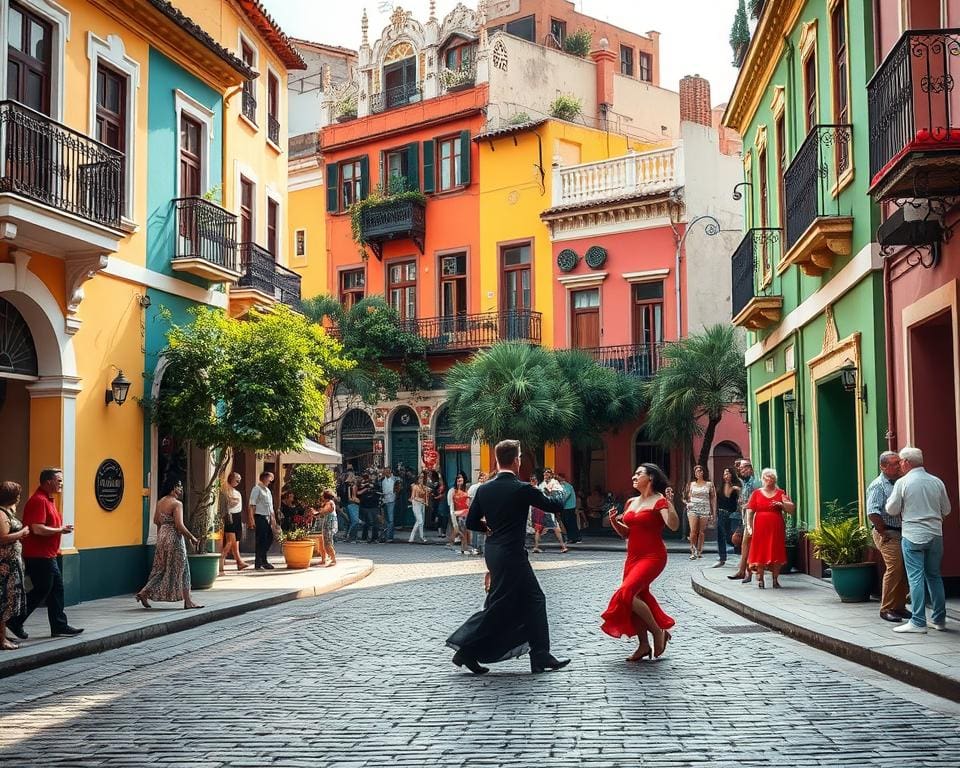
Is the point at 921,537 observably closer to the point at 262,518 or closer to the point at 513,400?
the point at 262,518

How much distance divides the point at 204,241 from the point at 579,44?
81.6ft

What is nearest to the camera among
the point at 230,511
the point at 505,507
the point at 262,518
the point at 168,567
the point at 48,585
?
the point at 505,507

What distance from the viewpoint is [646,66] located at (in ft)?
155

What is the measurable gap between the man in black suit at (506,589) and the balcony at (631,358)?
2352 cm

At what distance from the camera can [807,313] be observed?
60.6 ft

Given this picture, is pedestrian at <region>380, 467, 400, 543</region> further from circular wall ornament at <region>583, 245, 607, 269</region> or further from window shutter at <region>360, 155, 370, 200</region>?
window shutter at <region>360, 155, 370, 200</region>

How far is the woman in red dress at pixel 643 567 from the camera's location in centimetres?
1035

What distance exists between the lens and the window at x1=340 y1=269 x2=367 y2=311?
132ft

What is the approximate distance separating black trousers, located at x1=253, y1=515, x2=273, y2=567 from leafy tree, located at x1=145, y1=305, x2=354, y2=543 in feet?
10.5

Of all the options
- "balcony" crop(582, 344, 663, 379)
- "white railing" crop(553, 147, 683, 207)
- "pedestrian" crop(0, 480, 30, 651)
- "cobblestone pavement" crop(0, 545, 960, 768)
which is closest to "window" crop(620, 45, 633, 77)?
"white railing" crop(553, 147, 683, 207)

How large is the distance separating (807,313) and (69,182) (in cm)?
1057

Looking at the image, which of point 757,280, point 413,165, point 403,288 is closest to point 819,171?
point 757,280


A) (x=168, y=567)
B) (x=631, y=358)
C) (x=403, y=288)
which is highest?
(x=403, y=288)

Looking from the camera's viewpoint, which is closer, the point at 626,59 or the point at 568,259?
the point at 568,259
